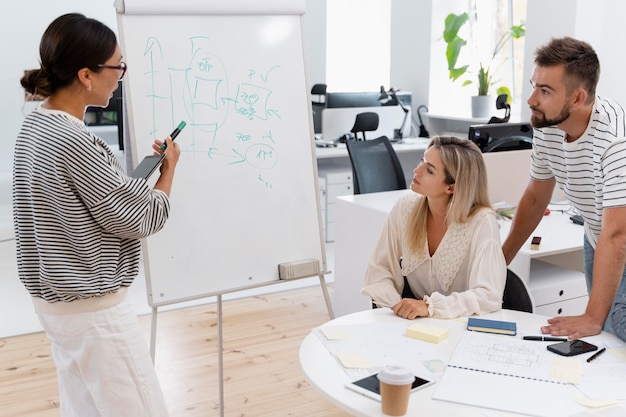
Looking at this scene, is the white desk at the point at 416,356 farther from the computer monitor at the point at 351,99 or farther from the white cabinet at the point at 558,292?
the computer monitor at the point at 351,99

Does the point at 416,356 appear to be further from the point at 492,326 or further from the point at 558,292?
the point at 558,292

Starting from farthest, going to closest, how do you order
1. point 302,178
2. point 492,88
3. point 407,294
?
point 492,88
point 302,178
point 407,294

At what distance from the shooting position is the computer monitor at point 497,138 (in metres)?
3.90

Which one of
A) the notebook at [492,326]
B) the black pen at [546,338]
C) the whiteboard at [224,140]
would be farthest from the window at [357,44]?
the black pen at [546,338]

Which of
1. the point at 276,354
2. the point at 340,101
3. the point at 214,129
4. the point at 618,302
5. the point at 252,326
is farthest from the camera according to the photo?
the point at 340,101

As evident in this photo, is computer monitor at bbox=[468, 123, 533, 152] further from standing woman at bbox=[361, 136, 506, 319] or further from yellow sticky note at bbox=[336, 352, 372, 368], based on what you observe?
yellow sticky note at bbox=[336, 352, 372, 368]

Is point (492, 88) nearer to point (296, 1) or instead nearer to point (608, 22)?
point (608, 22)

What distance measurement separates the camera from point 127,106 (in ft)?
7.98

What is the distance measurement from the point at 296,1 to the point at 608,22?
135 inches

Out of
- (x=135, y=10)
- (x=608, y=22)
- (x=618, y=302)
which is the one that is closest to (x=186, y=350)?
(x=135, y=10)

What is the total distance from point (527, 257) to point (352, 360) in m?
1.39

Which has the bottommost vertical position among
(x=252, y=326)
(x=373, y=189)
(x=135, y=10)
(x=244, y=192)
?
(x=252, y=326)

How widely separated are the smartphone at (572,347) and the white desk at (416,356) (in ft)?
0.15

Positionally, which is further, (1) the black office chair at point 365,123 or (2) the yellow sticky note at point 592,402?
(1) the black office chair at point 365,123
